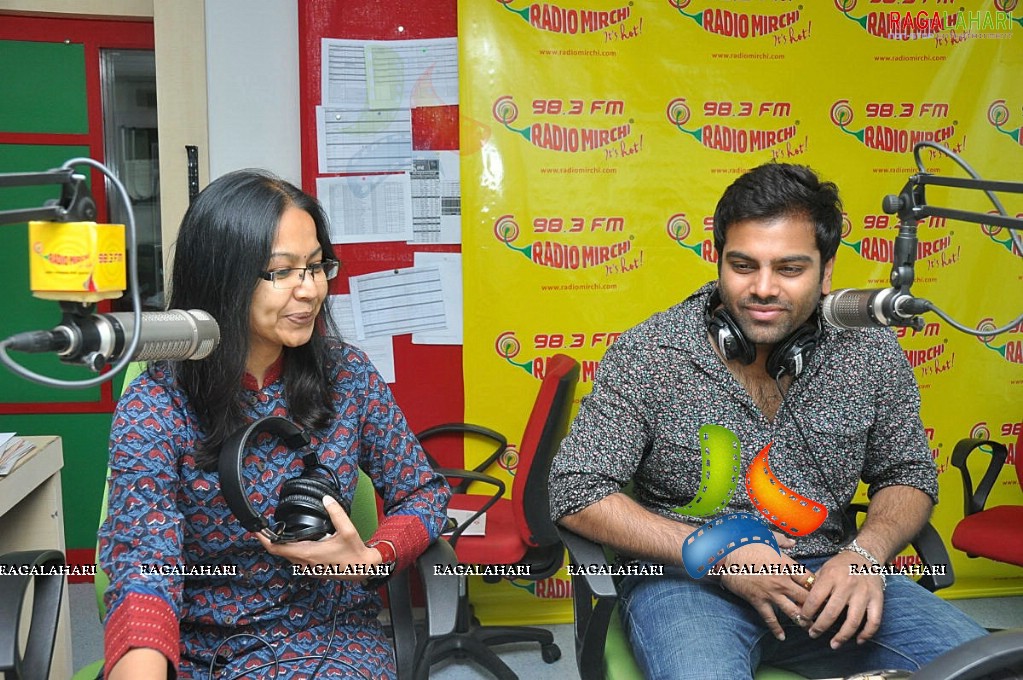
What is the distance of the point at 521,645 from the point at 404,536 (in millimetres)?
1594

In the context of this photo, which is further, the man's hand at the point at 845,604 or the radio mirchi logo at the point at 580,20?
the radio mirchi logo at the point at 580,20

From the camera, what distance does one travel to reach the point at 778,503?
5.65 ft

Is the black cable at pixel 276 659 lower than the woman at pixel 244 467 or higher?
lower

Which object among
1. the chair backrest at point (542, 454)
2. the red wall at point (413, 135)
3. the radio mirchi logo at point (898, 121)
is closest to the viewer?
the chair backrest at point (542, 454)

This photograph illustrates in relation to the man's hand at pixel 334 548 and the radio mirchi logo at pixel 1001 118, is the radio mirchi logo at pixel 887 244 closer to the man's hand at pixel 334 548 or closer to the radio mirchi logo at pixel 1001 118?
the radio mirchi logo at pixel 1001 118

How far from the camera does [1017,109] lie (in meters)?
3.12

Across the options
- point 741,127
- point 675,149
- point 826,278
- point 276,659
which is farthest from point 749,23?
point 276,659

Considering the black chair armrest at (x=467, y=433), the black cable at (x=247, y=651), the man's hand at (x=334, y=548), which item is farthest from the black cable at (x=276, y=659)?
the black chair armrest at (x=467, y=433)

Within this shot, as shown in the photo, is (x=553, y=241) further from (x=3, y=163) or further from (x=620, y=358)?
(x=3, y=163)

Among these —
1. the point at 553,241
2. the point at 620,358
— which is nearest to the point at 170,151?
the point at 553,241

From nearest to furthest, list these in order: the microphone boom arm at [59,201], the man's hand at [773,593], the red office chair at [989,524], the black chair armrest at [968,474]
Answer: the microphone boom arm at [59,201], the man's hand at [773,593], the red office chair at [989,524], the black chair armrest at [968,474]

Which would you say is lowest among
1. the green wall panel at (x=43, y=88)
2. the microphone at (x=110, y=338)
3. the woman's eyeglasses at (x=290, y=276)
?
the microphone at (x=110, y=338)

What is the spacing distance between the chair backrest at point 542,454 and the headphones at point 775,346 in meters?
0.79

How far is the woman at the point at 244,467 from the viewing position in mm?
1354
